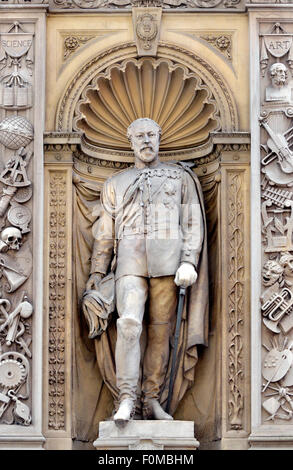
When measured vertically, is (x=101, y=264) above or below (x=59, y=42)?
below

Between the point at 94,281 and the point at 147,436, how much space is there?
5.64 ft

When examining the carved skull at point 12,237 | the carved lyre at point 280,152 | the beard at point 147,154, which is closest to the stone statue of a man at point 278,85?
the carved lyre at point 280,152

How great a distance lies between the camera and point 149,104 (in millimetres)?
20359

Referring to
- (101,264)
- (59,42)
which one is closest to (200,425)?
(101,264)

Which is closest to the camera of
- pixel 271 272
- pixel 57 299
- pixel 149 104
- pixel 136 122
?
pixel 271 272

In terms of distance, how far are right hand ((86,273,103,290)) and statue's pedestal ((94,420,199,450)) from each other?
1.42 m

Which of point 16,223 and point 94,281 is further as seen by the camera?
point 94,281

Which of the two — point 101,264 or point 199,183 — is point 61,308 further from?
point 199,183

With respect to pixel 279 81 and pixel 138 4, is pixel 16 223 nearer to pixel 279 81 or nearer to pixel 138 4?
pixel 138 4

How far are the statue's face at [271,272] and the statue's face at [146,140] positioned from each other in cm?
157

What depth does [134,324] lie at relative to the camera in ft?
62.9

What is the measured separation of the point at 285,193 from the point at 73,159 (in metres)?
2.10

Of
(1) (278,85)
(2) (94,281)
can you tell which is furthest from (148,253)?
(1) (278,85)

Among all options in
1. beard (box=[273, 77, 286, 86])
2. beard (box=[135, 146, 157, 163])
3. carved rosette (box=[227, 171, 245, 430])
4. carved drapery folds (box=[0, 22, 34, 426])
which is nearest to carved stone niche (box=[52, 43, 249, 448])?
carved rosette (box=[227, 171, 245, 430])
